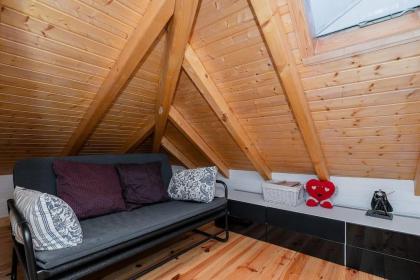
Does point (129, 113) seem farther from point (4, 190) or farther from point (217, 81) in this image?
point (4, 190)

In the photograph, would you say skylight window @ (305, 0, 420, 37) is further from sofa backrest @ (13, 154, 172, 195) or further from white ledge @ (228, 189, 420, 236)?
sofa backrest @ (13, 154, 172, 195)

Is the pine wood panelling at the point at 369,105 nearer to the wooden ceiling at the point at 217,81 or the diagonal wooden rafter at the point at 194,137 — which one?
the wooden ceiling at the point at 217,81

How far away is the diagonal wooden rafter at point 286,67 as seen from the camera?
1.41 m

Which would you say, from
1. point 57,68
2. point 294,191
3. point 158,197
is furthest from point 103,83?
point 294,191

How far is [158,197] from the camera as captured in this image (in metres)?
2.28

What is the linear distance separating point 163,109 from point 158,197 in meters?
0.91

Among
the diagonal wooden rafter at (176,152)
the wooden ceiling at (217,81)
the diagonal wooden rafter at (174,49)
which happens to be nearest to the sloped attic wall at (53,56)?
the wooden ceiling at (217,81)

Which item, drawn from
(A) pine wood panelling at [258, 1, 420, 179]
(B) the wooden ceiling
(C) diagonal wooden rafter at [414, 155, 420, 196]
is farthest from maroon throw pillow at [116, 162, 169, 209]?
(C) diagonal wooden rafter at [414, 155, 420, 196]

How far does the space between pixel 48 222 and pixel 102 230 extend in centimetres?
36

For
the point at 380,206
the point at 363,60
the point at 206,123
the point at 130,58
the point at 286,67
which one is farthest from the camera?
the point at 206,123

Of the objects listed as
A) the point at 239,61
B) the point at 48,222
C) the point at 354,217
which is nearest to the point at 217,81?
the point at 239,61

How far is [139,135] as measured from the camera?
10.2 feet

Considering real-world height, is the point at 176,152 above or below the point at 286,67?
below

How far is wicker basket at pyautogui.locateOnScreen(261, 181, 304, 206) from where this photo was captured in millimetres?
2475
